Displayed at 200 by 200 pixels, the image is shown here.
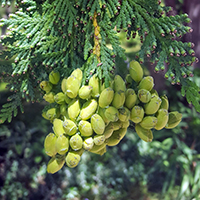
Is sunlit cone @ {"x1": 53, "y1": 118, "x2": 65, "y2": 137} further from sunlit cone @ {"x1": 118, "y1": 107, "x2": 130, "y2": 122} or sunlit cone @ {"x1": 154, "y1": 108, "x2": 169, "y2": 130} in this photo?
sunlit cone @ {"x1": 154, "y1": 108, "x2": 169, "y2": 130}

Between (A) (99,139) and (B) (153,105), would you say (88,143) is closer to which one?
(A) (99,139)

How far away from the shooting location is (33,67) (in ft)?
2.97

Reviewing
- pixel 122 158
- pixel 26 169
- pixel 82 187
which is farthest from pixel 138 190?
pixel 26 169

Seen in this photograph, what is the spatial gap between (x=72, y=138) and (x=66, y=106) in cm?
13

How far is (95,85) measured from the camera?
29.3 inches

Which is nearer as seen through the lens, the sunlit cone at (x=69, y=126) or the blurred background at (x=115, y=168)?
the sunlit cone at (x=69, y=126)

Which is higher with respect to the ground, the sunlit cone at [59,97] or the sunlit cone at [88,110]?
the sunlit cone at [88,110]

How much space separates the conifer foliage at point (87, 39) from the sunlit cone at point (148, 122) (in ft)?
0.54

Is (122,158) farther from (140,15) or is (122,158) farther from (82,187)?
(140,15)

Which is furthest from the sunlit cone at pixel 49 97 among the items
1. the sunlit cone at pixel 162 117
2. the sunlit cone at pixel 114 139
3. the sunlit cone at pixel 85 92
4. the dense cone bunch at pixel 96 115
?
the sunlit cone at pixel 162 117

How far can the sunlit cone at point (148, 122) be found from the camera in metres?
0.72

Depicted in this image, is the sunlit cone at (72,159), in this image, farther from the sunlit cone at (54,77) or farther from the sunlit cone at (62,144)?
the sunlit cone at (54,77)

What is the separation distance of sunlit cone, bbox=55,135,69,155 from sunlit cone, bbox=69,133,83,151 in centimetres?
2

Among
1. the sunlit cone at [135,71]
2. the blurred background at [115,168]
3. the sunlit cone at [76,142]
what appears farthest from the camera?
the blurred background at [115,168]
